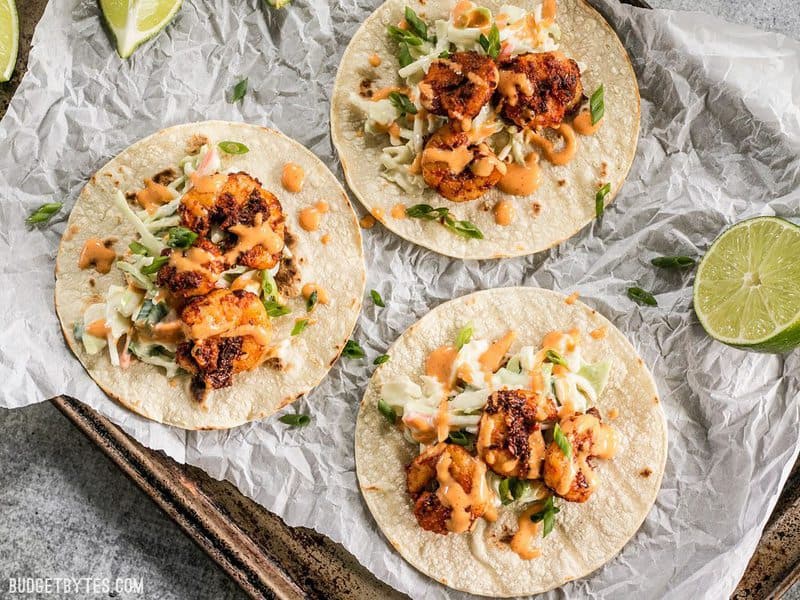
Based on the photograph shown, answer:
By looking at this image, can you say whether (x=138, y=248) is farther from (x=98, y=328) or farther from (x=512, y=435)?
(x=512, y=435)

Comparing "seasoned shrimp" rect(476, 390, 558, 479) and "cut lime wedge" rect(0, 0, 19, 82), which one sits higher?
"cut lime wedge" rect(0, 0, 19, 82)

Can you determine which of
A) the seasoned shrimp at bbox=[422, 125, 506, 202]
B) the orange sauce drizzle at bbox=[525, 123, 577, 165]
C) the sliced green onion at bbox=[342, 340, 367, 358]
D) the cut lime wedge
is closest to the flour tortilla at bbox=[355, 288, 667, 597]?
the sliced green onion at bbox=[342, 340, 367, 358]

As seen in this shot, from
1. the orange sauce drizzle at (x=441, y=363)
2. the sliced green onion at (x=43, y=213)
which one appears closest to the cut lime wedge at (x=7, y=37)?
the sliced green onion at (x=43, y=213)

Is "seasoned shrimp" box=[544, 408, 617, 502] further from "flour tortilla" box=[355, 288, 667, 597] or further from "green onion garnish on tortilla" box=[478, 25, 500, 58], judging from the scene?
"green onion garnish on tortilla" box=[478, 25, 500, 58]

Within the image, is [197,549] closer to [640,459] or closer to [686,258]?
[640,459]

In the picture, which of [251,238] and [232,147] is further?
[232,147]

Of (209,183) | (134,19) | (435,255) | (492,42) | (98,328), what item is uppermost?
(492,42)

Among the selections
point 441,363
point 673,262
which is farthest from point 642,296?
point 441,363
